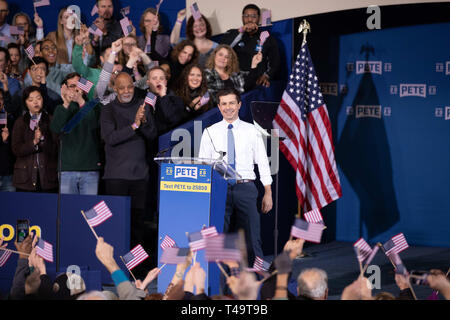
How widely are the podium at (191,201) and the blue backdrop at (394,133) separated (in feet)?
12.9

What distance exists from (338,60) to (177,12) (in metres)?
2.19

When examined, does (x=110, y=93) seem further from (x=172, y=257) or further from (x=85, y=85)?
(x=172, y=257)

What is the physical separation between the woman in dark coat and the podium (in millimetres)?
2041

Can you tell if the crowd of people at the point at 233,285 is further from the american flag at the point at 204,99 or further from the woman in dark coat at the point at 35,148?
the american flag at the point at 204,99

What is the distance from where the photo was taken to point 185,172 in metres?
5.40

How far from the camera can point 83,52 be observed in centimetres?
796

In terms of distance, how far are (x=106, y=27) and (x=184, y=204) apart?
365cm

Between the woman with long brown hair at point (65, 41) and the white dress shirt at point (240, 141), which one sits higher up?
the woman with long brown hair at point (65, 41)

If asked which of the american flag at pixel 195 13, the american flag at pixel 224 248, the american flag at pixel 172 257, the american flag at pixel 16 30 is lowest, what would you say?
the american flag at pixel 172 257

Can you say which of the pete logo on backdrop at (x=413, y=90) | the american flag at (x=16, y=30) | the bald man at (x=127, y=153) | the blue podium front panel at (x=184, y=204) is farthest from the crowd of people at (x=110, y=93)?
the pete logo on backdrop at (x=413, y=90)

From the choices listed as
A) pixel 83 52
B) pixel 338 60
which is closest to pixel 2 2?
pixel 83 52

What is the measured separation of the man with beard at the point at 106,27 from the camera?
8.24 metres

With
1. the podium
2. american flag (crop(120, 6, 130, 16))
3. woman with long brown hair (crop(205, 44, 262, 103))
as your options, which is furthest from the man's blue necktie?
american flag (crop(120, 6, 130, 16))
